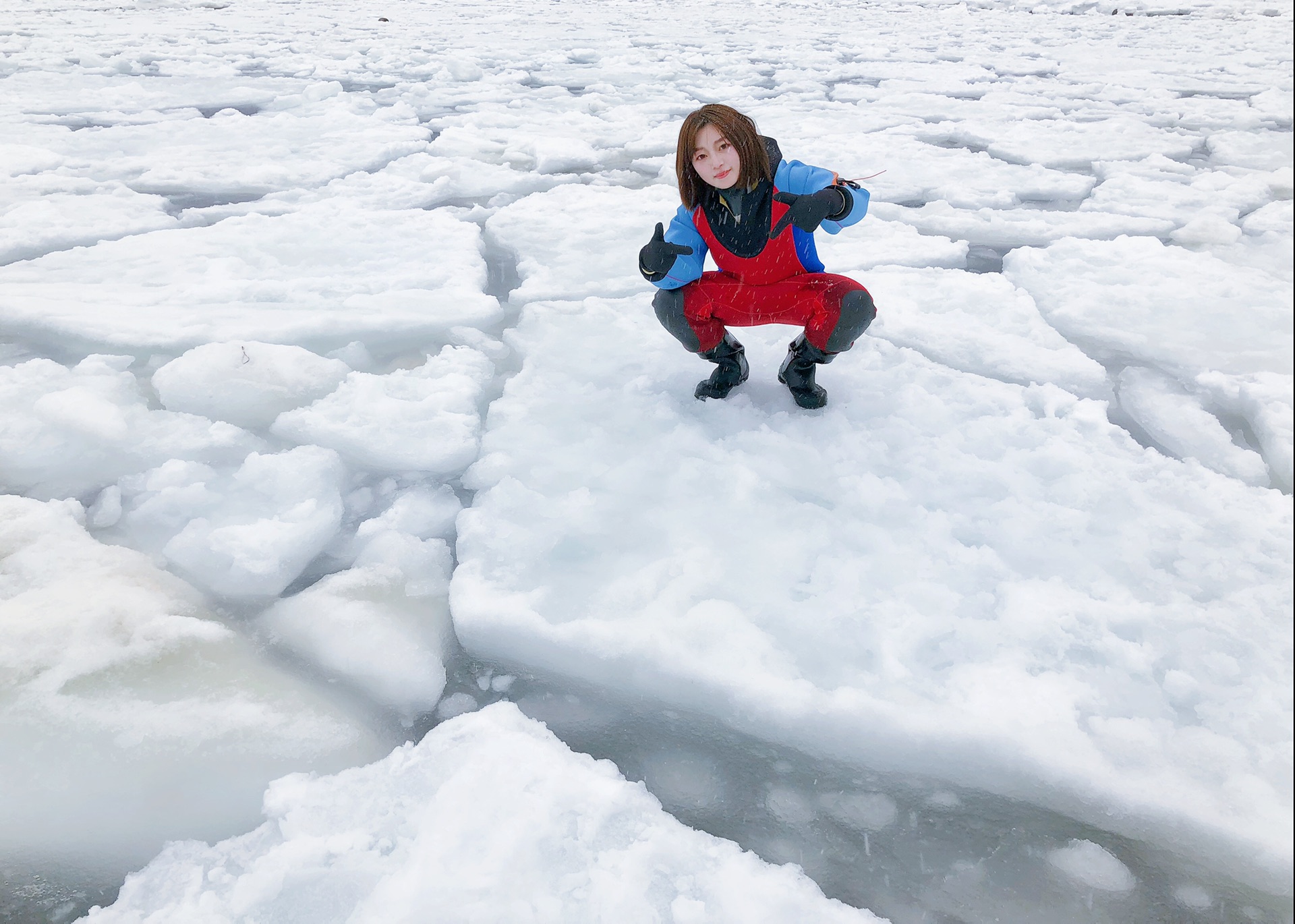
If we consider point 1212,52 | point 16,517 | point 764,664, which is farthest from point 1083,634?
point 1212,52

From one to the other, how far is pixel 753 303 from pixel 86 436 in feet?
4.46

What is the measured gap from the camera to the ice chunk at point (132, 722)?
0.83 m

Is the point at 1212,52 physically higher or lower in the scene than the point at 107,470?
higher

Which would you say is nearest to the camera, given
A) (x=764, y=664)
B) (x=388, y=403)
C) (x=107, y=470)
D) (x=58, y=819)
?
(x=58, y=819)

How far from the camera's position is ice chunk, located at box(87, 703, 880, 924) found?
0.72 metres

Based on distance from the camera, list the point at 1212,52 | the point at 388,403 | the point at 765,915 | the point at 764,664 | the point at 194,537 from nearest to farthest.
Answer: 1. the point at 765,915
2. the point at 764,664
3. the point at 194,537
4. the point at 388,403
5. the point at 1212,52

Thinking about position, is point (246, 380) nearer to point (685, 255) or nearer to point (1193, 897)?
point (685, 255)

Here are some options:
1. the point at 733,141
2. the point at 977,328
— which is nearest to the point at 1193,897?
the point at 733,141

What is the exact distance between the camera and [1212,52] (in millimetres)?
6230

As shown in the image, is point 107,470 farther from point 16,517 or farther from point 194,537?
point 194,537

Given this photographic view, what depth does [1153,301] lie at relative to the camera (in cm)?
185

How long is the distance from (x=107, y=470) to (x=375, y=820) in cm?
100

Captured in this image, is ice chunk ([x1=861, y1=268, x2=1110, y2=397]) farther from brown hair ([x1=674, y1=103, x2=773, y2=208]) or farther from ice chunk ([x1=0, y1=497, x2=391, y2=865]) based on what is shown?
ice chunk ([x1=0, y1=497, x2=391, y2=865])

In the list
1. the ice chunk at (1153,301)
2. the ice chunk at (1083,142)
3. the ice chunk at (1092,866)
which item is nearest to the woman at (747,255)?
the ice chunk at (1153,301)
